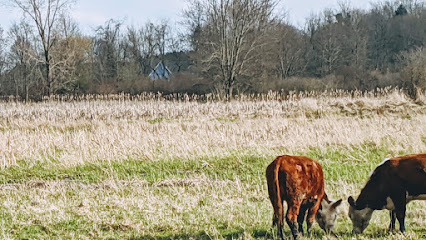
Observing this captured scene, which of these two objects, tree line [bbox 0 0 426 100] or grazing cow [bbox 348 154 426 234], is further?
tree line [bbox 0 0 426 100]

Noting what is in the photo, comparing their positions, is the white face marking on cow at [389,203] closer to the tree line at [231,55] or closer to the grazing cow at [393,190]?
the grazing cow at [393,190]

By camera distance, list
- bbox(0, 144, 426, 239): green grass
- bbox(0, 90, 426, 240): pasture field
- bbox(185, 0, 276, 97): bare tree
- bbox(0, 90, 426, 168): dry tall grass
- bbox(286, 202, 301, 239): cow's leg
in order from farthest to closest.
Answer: bbox(185, 0, 276, 97): bare tree → bbox(0, 90, 426, 168): dry tall grass → bbox(0, 90, 426, 240): pasture field → bbox(0, 144, 426, 239): green grass → bbox(286, 202, 301, 239): cow's leg

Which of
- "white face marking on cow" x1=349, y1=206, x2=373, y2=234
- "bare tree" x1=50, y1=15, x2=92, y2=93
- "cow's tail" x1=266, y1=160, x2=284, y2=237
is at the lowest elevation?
"white face marking on cow" x1=349, y1=206, x2=373, y2=234

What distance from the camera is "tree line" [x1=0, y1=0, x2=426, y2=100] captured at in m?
37.5

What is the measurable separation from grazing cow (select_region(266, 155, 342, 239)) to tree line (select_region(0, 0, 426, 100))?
23965 millimetres

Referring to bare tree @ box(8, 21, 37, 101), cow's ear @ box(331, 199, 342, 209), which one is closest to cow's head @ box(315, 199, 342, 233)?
cow's ear @ box(331, 199, 342, 209)

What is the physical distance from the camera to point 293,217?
545cm

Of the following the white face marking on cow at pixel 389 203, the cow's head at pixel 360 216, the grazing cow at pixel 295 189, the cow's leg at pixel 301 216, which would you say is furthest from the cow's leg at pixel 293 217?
the white face marking on cow at pixel 389 203

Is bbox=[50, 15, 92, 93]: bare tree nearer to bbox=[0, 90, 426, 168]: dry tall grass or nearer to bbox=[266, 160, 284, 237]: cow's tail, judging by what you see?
bbox=[0, 90, 426, 168]: dry tall grass

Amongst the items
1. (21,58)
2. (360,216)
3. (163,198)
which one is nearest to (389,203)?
(360,216)

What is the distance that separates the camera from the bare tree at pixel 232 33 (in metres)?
37.1

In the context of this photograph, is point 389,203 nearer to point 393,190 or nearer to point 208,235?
point 393,190

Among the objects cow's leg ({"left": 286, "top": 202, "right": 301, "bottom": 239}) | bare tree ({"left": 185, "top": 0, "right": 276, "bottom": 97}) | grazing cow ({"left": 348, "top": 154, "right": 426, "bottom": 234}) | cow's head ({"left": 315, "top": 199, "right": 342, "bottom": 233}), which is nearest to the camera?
cow's leg ({"left": 286, "top": 202, "right": 301, "bottom": 239})

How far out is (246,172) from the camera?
11.3 meters
